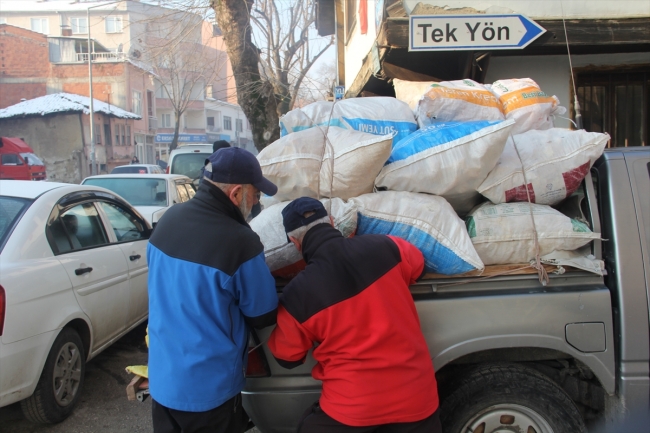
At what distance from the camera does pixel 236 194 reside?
2.29 meters

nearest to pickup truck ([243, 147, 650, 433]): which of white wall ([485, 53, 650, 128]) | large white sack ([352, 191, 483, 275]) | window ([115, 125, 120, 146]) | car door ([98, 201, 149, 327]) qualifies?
large white sack ([352, 191, 483, 275])

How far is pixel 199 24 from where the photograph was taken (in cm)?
1011

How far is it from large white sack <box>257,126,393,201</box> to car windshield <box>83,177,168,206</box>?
6.53 metres

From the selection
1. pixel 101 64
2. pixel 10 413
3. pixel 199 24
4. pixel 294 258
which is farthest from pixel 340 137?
pixel 101 64

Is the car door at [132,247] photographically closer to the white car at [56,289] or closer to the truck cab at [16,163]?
A: the white car at [56,289]

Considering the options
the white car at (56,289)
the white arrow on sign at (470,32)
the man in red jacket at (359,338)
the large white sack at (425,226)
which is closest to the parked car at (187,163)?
the white car at (56,289)

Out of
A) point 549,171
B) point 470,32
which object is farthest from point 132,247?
point 470,32

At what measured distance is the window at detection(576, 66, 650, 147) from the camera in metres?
6.73

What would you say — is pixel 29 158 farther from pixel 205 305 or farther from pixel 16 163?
pixel 205 305

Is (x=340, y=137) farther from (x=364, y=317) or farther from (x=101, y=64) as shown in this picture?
(x=101, y=64)

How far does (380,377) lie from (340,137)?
1.34m

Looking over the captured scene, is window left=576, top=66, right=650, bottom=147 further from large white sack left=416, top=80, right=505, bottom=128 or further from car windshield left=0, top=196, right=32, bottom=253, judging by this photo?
car windshield left=0, top=196, right=32, bottom=253

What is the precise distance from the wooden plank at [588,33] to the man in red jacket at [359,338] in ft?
13.8

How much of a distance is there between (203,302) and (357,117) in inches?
67.1
